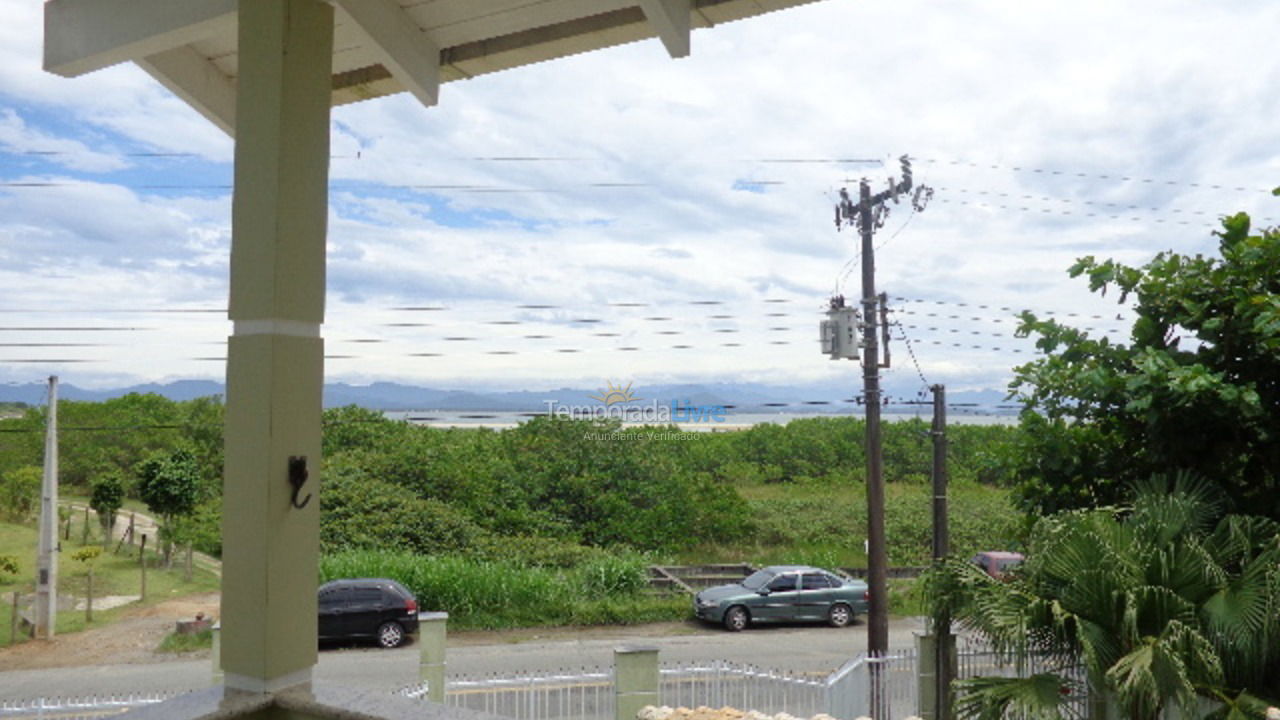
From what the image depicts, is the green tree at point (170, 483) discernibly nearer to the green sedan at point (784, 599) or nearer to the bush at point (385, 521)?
the bush at point (385, 521)

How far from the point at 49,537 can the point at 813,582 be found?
9134 millimetres

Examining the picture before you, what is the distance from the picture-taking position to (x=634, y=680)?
5547 mm

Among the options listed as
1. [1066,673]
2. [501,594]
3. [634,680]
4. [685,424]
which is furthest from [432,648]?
[685,424]

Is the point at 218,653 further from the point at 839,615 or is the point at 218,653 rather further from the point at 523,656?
the point at 839,615

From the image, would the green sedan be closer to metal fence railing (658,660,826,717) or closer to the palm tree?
metal fence railing (658,660,826,717)

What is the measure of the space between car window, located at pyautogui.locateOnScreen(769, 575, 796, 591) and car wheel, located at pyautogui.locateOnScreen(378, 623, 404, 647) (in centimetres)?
481

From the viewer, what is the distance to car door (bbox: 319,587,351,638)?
→ 9.73 meters

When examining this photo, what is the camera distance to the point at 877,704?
6281 millimetres

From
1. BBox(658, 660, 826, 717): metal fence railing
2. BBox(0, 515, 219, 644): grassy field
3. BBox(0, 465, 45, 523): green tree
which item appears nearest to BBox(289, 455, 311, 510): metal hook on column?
BBox(658, 660, 826, 717): metal fence railing

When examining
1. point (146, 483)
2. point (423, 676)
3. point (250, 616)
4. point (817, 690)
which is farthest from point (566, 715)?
point (146, 483)

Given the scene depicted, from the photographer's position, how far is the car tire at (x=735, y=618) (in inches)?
436

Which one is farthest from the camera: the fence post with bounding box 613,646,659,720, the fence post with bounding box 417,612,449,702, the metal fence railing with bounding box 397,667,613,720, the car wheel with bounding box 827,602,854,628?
the car wheel with bounding box 827,602,854,628

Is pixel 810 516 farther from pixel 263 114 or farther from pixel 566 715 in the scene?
pixel 263 114

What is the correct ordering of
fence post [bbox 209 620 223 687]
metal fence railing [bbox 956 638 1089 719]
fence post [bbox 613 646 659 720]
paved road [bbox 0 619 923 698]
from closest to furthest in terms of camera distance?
fence post [bbox 209 620 223 687] → metal fence railing [bbox 956 638 1089 719] → fence post [bbox 613 646 659 720] → paved road [bbox 0 619 923 698]
